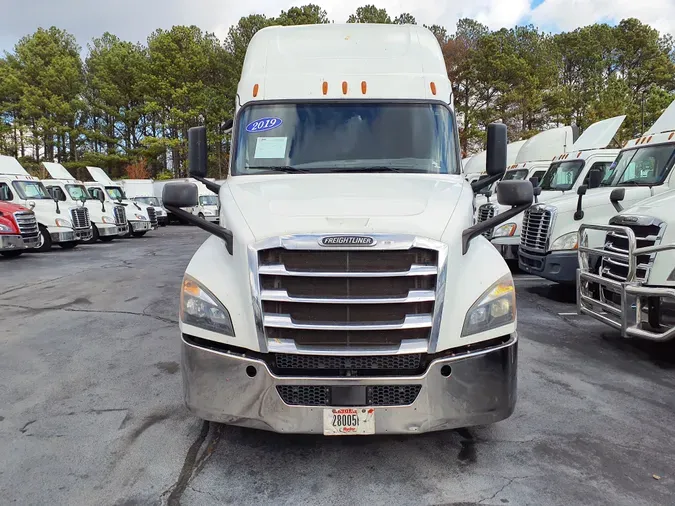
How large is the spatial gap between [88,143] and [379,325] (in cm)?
4748

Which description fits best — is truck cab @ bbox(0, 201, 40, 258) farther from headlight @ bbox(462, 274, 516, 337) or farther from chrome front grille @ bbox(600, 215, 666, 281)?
headlight @ bbox(462, 274, 516, 337)

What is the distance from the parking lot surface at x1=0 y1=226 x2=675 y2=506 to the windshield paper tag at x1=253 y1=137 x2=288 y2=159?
2113mm

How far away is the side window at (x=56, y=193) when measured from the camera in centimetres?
1653

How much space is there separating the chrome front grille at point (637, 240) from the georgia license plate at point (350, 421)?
3427 mm

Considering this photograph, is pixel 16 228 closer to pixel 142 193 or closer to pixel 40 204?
pixel 40 204

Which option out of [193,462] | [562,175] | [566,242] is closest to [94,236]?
[562,175]

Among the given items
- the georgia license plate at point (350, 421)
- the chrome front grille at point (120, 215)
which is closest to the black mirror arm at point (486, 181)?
the georgia license plate at point (350, 421)

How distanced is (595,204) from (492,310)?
230 inches

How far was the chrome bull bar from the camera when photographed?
4512mm

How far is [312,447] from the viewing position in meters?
3.41

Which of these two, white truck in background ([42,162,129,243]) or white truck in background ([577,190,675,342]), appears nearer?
white truck in background ([577,190,675,342])

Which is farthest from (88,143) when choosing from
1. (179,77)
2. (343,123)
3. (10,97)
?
(343,123)

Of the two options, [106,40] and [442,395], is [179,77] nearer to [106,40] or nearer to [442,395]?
[106,40]

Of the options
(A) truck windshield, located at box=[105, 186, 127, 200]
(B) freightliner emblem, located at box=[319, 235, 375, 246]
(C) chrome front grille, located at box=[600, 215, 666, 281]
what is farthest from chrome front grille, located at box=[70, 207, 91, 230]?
(B) freightliner emblem, located at box=[319, 235, 375, 246]
